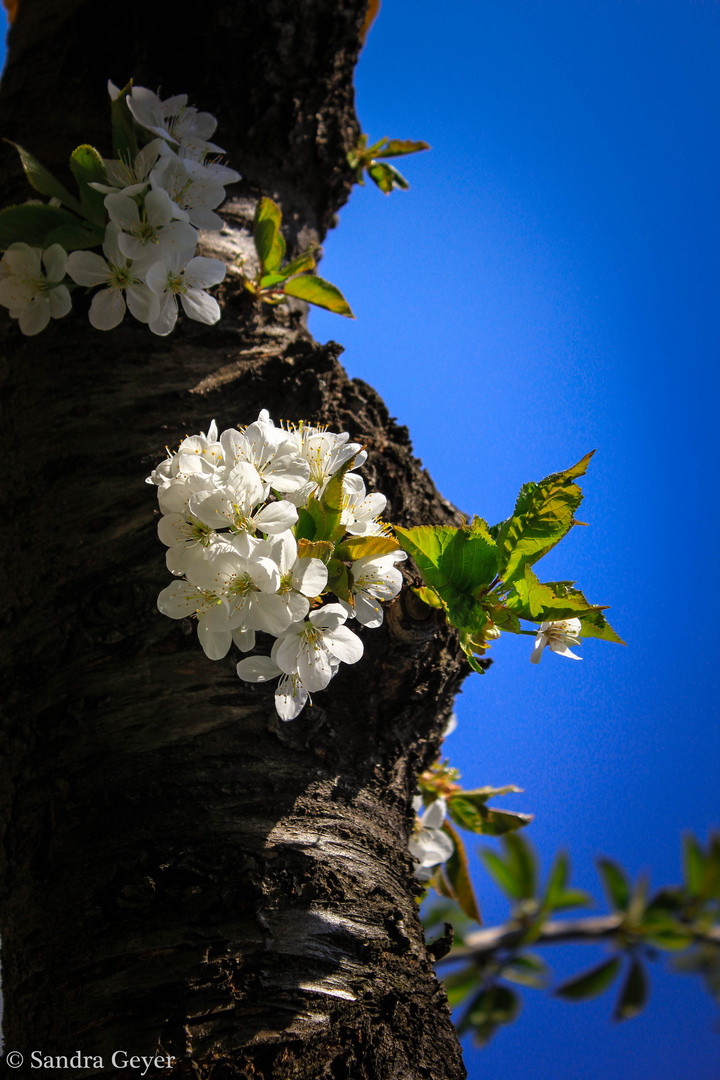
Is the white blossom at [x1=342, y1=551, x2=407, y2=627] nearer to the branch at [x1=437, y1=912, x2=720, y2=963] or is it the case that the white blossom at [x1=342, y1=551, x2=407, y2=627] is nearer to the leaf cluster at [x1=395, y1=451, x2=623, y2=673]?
the leaf cluster at [x1=395, y1=451, x2=623, y2=673]

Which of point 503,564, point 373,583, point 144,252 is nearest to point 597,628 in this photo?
point 503,564

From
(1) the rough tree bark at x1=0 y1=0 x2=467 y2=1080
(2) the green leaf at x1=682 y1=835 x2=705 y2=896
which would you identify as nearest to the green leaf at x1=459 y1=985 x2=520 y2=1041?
(2) the green leaf at x1=682 y1=835 x2=705 y2=896

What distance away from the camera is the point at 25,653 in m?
0.94

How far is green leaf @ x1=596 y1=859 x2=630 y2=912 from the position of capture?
2.67 m

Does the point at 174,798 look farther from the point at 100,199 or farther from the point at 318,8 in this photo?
the point at 318,8

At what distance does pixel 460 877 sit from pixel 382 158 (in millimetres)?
1578

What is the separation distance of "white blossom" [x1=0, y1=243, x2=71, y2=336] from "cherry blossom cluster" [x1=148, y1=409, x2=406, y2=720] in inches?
18.1

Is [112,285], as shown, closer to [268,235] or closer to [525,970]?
[268,235]

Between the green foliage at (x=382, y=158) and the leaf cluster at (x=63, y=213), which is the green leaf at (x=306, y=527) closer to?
the leaf cluster at (x=63, y=213)

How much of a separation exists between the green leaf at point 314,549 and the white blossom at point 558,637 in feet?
1.03

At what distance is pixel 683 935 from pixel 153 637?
240cm

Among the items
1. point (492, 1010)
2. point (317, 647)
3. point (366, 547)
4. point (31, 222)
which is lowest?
point (492, 1010)

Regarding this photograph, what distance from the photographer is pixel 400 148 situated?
158cm

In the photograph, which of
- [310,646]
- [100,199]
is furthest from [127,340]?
[310,646]
